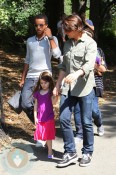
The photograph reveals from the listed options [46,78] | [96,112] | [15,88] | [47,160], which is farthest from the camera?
[15,88]

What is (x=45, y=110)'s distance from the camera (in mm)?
5453

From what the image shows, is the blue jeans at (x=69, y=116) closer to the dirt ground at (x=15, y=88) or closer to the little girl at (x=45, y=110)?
the little girl at (x=45, y=110)

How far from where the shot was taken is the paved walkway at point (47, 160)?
495cm

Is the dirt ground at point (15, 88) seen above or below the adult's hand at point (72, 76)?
below

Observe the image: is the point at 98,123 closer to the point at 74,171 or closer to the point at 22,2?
the point at 74,171

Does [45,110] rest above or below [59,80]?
below

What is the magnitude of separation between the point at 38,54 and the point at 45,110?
752 millimetres

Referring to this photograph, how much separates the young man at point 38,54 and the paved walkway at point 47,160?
563 mm

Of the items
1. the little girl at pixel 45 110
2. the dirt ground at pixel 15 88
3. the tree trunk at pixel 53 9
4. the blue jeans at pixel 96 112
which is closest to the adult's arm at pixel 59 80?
the little girl at pixel 45 110

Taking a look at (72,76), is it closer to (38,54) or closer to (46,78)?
(46,78)

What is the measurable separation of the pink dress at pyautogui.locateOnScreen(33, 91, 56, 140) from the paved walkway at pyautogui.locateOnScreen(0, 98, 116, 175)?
0.28 meters

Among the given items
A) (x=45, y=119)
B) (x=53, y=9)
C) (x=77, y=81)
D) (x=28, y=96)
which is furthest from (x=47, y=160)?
(x=53, y=9)

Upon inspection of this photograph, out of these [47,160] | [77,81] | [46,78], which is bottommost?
[47,160]

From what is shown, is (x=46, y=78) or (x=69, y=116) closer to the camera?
(x=69, y=116)
